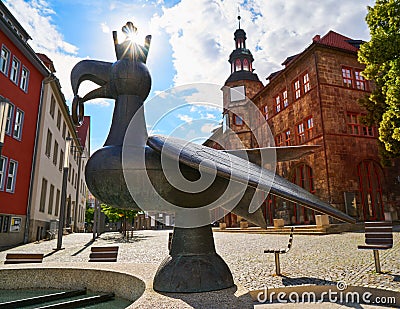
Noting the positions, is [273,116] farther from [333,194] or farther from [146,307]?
[146,307]

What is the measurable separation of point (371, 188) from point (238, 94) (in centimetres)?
1392

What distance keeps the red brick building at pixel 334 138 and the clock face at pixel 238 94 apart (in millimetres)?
6103

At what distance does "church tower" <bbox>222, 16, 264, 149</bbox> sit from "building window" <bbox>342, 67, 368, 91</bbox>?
9.04 m

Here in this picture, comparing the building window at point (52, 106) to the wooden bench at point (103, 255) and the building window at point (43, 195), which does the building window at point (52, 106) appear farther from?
the wooden bench at point (103, 255)

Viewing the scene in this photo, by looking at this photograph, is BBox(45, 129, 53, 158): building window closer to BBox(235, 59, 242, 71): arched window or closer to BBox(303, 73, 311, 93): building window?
BBox(303, 73, 311, 93): building window

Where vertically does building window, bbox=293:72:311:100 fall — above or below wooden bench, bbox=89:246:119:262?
above

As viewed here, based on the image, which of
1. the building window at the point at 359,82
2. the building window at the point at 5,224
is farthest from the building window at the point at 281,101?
the building window at the point at 5,224

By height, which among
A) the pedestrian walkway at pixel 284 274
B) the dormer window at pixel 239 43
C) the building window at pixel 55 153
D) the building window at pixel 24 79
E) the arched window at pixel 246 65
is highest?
the dormer window at pixel 239 43

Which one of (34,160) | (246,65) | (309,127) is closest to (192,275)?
(34,160)

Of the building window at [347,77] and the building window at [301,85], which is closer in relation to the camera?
the building window at [347,77]

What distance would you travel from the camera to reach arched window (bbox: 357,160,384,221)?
63.6 feet

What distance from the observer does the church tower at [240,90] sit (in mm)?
29487

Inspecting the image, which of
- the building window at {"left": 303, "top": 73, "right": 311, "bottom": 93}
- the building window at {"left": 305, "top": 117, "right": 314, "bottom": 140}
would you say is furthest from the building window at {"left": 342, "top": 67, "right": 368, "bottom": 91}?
the building window at {"left": 305, "top": 117, "right": 314, "bottom": 140}

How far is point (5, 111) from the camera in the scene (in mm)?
8430
